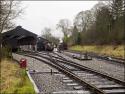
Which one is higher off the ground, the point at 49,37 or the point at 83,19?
the point at 83,19

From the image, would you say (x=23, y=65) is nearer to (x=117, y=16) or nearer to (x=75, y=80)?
(x=75, y=80)

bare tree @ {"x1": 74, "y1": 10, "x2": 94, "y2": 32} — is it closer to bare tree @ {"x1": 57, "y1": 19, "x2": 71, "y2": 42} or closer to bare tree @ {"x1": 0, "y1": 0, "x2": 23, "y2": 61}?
bare tree @ {"x1": 57, "y1": 19, "x2": 71, "y2": 42}

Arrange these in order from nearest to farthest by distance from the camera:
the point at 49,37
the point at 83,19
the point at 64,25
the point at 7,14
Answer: the point at 7,14 < the point at 83,19 < the point at 49,37 < the point at 64,25

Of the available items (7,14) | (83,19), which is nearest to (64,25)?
(83,19)

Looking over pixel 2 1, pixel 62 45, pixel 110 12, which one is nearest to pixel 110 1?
pixel 110 12

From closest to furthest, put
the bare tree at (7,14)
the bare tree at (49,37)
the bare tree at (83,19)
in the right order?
the bare tree at (7,14) → the bare tree at (83,19) → the bare tree at (49,37)

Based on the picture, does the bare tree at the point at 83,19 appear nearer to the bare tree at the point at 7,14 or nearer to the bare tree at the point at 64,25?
the bare tree at the point at 64,25

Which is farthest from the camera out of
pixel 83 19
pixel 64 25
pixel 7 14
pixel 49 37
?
pixel 64 25

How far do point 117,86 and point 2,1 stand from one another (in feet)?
81.2

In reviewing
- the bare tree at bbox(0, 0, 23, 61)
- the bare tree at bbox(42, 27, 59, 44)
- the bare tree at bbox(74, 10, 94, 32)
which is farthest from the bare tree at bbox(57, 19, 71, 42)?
the bare tree at bbox(0, 0, 23, 61)

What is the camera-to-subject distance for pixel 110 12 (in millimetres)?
53969

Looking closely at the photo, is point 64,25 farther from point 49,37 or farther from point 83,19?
point 83,19

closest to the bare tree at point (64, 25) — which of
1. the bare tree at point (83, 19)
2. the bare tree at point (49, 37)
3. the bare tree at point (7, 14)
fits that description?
the bare tree at point (49, 37)

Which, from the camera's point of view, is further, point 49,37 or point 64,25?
point 64,25
